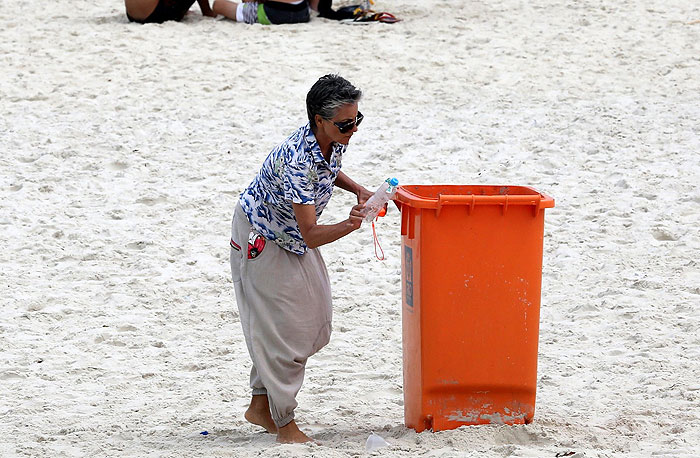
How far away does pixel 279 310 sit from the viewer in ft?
12.5

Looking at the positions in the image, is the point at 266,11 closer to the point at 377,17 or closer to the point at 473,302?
the point at 377,17

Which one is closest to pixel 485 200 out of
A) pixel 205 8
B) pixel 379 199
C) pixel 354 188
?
pixel 379 199

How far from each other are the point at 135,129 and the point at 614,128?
4039 millimetres

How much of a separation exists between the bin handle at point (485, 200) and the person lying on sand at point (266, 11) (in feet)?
23.3

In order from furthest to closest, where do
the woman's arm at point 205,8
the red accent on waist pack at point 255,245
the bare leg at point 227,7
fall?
the woman's arm at point 205,8 < the bare leg at point 227,7 < the red accent on waist pack at point 255,245

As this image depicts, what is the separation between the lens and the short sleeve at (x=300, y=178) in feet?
11.7

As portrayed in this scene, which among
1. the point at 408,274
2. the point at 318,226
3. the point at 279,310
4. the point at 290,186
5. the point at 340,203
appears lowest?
the point at 340,203

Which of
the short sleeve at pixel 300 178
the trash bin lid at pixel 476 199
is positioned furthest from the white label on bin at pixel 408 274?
the short sleeve at pixel 300 178

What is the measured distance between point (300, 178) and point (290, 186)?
0.16 feet

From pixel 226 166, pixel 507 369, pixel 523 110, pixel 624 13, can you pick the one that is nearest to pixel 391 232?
pixel 226 166

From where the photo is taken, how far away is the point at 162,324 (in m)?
5.43

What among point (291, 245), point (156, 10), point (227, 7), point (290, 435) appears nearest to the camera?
point (291, 245)

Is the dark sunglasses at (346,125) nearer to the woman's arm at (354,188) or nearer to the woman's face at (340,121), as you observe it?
the woman's face at (340,121)

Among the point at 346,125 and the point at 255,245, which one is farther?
the point at 255,245
